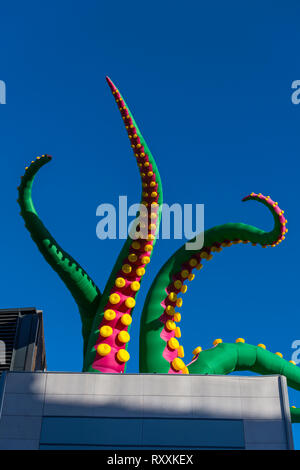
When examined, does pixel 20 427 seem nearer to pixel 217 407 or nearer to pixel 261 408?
pixel 217 407

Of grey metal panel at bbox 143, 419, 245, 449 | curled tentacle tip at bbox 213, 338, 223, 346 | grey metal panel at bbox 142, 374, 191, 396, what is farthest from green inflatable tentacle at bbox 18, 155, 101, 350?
grey metal panel at bbox 143, 419, 245, 449

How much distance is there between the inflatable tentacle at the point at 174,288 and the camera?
47.5 feet

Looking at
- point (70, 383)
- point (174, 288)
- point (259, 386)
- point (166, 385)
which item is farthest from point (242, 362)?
point (70, 383)

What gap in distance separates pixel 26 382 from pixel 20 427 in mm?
1118

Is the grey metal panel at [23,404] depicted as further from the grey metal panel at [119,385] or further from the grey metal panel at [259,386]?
the grey metal panel at [259,386]

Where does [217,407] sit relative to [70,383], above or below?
below

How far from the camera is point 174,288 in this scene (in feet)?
50.8

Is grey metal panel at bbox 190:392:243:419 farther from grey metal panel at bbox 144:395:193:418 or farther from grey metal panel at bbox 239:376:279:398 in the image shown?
grey metal panel at bbox 239:376:279:398

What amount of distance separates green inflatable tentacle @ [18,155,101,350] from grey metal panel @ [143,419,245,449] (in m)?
4.67

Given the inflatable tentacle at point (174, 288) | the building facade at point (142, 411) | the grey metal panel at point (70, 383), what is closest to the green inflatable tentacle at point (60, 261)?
the inflatable tentacle at point (174, 288)

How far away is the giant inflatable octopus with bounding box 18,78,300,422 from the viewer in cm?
1460
